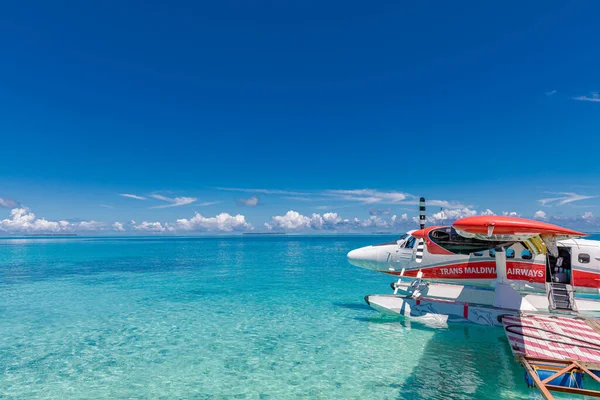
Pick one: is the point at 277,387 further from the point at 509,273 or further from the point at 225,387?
the point at 509,273

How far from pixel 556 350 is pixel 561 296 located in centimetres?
550

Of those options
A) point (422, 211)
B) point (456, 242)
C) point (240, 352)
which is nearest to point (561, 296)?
point (456, 242)

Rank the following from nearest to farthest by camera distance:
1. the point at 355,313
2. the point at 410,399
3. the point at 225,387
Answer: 1. the point at 410,399
2. the point at 225,387
3. the point at 355,313

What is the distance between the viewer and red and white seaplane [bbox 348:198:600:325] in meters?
11.4

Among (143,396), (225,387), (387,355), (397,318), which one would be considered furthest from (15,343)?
(397,318)

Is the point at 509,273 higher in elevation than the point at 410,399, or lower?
higher

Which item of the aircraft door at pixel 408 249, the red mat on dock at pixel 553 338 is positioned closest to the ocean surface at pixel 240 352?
the red mat on dock at pixel 553 338

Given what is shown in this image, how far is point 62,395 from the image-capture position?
24.3ft

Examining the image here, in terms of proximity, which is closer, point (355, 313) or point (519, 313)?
point (519, 313)

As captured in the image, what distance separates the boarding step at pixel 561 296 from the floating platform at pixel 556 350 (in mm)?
1288

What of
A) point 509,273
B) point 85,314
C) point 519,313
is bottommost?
point 85,314

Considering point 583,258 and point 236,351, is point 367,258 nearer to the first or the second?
point 236,351

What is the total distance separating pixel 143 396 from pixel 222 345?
3310 millimetres

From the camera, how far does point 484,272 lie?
42.3 feet
